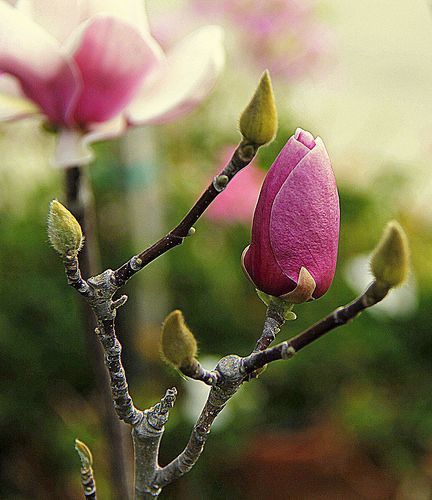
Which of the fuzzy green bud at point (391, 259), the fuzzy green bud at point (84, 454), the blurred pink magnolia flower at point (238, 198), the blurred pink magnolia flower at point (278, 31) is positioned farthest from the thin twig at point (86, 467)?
→ the blurred pink magnolia flower at point (278, 31)

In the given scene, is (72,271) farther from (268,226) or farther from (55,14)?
(55,14)

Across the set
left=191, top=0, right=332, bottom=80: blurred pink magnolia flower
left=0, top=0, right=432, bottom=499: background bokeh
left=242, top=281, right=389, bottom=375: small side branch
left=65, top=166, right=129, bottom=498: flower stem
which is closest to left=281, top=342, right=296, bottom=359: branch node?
left=242, top=281, right=389, bottom=375: small side branch

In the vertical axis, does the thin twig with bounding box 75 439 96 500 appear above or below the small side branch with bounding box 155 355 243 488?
below

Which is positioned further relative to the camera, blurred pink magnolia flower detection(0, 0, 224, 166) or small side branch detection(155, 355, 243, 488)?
blurred pink magnolia flower detection(0, 0, 224, 166)

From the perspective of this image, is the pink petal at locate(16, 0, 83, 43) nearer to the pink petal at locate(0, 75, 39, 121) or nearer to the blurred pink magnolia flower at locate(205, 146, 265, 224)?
the pink petal at locate(0, 75, 39, 121)

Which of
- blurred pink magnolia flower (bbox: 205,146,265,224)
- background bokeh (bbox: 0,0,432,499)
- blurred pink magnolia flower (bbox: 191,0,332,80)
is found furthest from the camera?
blurred pink magnolia flower (bbox: 191,0,332,80)
